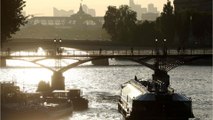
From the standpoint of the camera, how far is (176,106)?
6247 centimetres

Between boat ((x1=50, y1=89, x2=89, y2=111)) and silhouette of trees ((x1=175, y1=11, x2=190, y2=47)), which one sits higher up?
silhouette of trees ((x1=175, y1=11, x2=190, y2=47))

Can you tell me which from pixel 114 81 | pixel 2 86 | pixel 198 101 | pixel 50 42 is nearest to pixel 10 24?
pixel 2 86

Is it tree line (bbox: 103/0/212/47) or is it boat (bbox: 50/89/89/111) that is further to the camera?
tree line (bbox: 103/0/212/47)

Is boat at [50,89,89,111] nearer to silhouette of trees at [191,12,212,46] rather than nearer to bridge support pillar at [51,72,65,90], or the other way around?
bridge support pillar at [51,72,65,90]

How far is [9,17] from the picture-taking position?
68.9 m

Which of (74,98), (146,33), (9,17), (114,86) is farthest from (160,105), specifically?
(146,33)

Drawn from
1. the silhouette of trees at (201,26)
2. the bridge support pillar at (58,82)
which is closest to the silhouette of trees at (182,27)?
the silhouette of trees at (201,26)

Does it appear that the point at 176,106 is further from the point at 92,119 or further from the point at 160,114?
the point at 92,119

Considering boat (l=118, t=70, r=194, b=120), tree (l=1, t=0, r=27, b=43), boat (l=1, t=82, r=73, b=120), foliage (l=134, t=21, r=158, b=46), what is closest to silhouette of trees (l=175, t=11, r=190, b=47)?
foliage (l=134, t=21, r=158, b=46)

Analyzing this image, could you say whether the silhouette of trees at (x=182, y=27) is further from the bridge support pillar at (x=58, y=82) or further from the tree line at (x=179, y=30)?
the bridge support pillar at (x=58, y=82)

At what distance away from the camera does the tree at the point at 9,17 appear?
68.0 m

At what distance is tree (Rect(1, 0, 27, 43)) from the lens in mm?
68000

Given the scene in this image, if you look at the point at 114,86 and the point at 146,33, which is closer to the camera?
the point at 114,86

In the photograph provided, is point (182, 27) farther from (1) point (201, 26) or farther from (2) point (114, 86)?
(2) point (114, 86)
